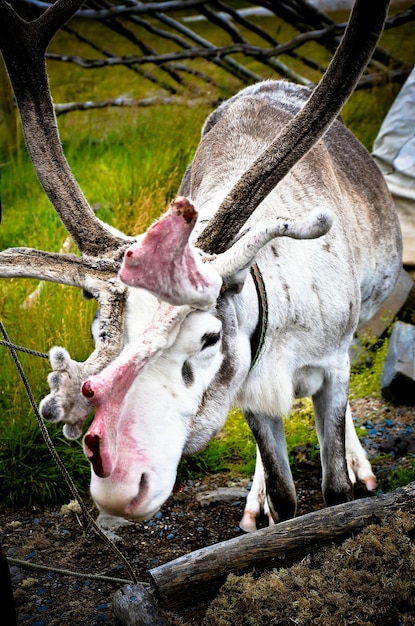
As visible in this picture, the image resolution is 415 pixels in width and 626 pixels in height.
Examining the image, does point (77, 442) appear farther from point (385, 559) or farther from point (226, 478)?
point (385, 559)

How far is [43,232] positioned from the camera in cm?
578

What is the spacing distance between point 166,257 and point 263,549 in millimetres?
1175

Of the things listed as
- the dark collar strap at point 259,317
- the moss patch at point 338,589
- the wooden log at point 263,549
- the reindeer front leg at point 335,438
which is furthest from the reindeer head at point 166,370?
the reindeer front leg at point 335,438

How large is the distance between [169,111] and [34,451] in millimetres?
4269

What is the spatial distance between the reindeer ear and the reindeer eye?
0.27m

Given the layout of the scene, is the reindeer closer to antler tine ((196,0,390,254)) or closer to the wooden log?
antler tine ((196,0,390,254))

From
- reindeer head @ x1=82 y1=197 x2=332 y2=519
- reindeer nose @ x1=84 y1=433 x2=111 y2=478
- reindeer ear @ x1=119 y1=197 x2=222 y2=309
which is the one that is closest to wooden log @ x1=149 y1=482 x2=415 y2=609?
reindeer head @ x1=82 y1=197 x2=332 y2=519

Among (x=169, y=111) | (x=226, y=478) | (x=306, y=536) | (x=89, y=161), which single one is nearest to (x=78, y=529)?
(x=226, y=478)

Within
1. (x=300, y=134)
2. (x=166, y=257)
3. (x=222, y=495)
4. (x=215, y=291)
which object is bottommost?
(x=222, y=495)

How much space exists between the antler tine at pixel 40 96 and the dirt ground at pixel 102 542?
53.9 inches

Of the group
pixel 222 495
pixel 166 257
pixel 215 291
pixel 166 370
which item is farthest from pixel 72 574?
pixel 166 257

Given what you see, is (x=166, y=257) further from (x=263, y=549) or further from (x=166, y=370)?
(x=263, y=549)

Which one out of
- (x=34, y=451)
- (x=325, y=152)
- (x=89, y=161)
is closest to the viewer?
(x=325, y=152)

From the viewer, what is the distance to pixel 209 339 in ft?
7.91
